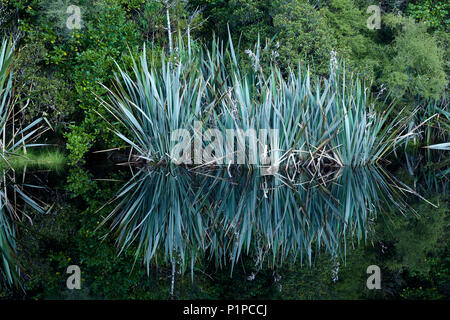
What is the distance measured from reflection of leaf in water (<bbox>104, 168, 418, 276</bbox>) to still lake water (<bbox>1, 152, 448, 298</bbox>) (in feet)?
0.05

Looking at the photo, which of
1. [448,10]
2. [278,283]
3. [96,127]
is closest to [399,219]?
[278,283]

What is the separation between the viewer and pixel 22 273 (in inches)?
184

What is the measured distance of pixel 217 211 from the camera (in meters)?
6.61

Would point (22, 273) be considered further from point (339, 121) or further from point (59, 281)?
point (339, 121)

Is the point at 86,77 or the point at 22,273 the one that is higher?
the point at 86,77

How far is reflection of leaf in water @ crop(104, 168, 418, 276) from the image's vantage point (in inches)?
215

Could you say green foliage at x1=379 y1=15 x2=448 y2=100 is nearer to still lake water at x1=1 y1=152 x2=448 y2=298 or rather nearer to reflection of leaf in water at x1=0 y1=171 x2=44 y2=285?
still lake water at x1=1 y1=152 x2=448 y2=298

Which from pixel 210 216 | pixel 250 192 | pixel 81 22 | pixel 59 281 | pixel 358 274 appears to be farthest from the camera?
pixel 81 22

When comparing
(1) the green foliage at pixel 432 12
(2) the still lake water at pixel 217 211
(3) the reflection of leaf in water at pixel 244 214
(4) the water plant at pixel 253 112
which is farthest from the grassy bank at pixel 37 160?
(1) the green foliage at pixel 432 12

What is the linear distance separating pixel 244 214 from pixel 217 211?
0.37 metres

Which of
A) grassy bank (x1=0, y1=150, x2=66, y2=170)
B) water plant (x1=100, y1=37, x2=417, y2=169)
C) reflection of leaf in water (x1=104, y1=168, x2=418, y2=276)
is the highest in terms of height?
water plant (x1=100, y1=37, x2=417, y2=169)

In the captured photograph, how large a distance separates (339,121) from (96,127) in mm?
5229

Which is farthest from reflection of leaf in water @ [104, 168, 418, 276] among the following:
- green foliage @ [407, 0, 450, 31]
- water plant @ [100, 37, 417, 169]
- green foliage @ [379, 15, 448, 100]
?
green foliage @ [407, 0, 450, 31]

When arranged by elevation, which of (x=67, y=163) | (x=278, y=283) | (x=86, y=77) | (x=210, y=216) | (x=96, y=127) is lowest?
(x=278, y=283)
